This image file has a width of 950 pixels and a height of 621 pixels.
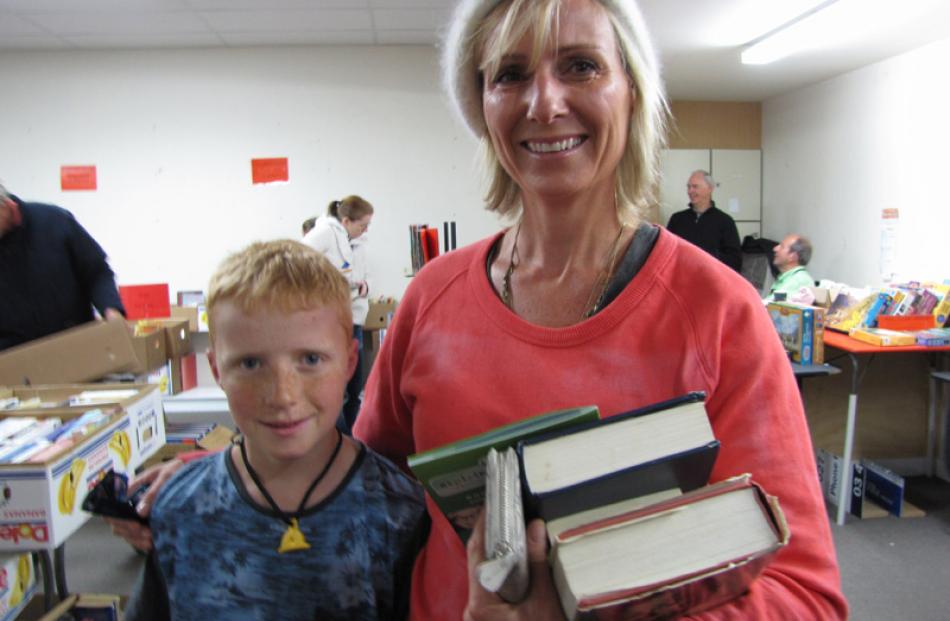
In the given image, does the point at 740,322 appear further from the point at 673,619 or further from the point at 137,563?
the point at 137,563

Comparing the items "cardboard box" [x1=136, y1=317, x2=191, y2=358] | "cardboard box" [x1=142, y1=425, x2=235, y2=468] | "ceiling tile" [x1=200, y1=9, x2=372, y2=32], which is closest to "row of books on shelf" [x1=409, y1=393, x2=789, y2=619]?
"cardboard box" [x1=142, y1=425, x2=235, y2=468]

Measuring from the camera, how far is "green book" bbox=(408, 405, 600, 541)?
525 millimetres

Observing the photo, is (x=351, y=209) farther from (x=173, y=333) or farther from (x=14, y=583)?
(x=14, y=583)

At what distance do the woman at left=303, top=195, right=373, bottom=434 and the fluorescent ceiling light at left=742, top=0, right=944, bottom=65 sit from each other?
124 inches

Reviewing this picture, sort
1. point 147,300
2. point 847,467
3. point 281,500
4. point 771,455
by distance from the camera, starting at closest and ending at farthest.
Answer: point 771,455 → point 281,500 → point 847,467 → point 147,300

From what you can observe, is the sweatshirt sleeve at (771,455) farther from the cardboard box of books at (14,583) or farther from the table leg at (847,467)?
the table leg at (847,467)

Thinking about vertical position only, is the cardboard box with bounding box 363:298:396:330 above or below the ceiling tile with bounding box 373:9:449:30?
below

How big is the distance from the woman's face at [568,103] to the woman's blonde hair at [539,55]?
16 millimetres

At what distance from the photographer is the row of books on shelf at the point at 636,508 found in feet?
1.52

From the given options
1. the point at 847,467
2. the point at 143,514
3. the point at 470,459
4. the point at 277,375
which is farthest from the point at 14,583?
the point at 847,467

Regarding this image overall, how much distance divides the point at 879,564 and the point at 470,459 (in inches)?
117

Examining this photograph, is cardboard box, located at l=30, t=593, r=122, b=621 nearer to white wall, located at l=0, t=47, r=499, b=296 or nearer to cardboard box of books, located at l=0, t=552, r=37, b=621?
cardboard box of books, located at l=0, t=552, r=37, b=621

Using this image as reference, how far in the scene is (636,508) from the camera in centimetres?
51

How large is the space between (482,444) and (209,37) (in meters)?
5.01
